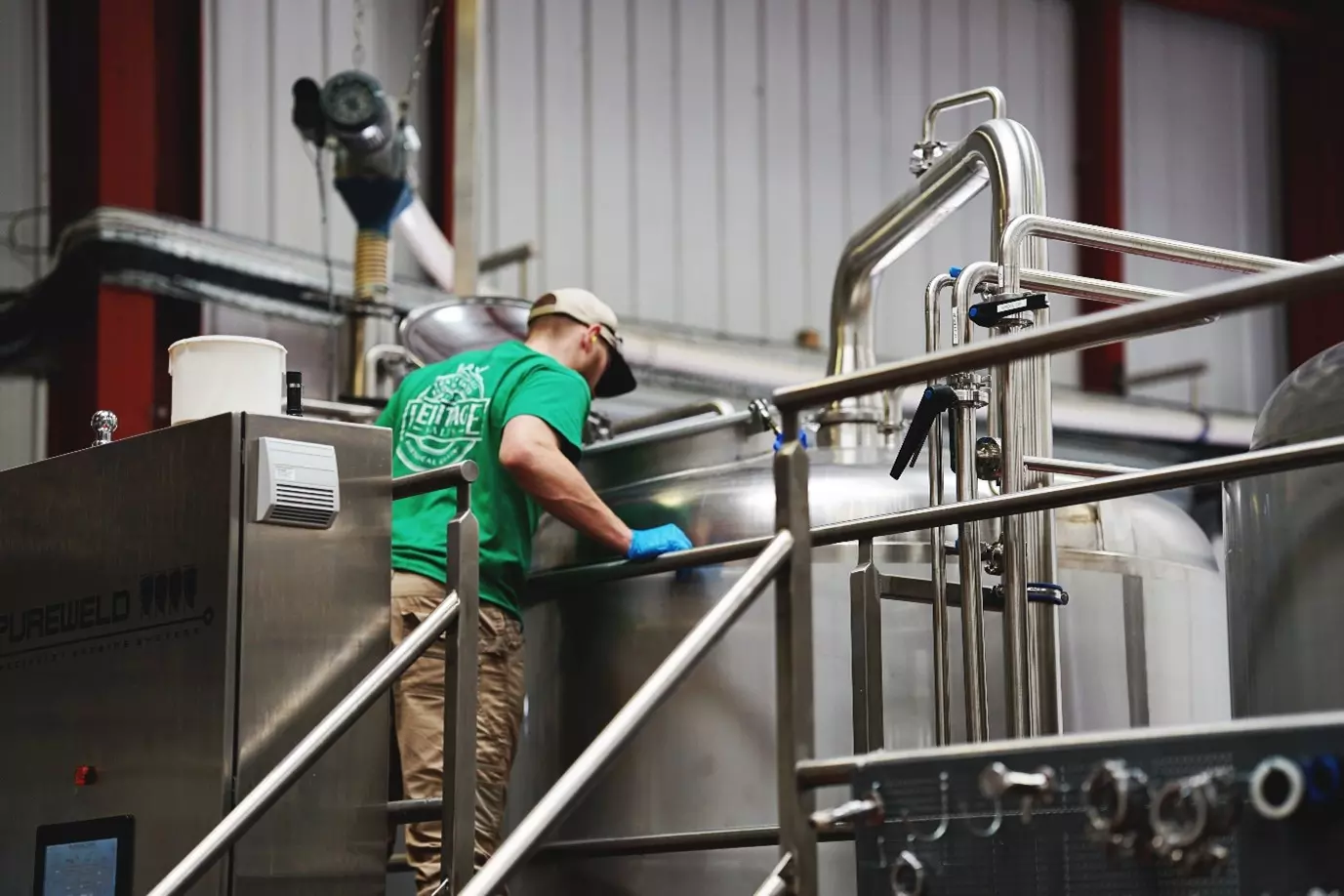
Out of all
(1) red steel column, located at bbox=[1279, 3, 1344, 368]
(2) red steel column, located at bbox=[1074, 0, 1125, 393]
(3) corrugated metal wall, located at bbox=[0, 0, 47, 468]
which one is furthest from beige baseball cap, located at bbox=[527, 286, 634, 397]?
(1) red steel column, located at bbox=[1279, 3, 1344, 368]

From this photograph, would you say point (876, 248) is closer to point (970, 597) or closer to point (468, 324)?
point (970, 597)

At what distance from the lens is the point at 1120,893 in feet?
→ 7.93

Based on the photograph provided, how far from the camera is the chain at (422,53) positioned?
858 cm

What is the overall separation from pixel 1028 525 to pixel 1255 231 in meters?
8.79

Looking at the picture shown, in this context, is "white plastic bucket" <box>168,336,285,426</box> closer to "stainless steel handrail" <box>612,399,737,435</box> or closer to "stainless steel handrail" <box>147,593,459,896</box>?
"stainless steel handrail" <box>147,593,459,896</box>

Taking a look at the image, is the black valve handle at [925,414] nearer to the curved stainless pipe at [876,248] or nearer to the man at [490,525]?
the man at [490,525]

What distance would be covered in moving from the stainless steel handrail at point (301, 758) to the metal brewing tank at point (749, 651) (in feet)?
3.80

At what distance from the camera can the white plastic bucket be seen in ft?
11.7

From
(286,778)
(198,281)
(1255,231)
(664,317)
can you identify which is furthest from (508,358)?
(1255,231)

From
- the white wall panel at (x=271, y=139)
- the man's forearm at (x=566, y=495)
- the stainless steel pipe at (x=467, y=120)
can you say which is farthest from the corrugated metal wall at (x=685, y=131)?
the man's forearm at (x=566, y=495)

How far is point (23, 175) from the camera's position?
8055 mm

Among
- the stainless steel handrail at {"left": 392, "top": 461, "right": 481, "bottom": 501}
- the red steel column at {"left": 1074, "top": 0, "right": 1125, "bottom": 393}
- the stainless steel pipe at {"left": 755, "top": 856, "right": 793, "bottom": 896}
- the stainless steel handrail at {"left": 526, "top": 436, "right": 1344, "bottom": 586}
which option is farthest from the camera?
the red steel column at {"left": 1074, "top": 0, "right": 1125, "bottom": 393}

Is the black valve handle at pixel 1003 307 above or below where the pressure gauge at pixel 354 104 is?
below

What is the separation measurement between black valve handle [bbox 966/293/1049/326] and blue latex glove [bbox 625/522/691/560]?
0.90 m
